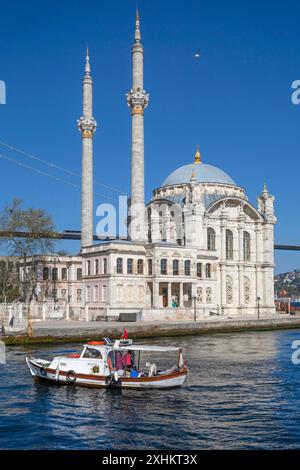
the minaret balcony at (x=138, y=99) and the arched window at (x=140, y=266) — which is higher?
the minaret balcony at (x=138, y=99)

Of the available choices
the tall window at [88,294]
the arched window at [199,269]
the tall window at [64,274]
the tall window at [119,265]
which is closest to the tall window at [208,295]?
the arched window at [199,269]

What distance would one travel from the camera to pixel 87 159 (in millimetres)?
70562

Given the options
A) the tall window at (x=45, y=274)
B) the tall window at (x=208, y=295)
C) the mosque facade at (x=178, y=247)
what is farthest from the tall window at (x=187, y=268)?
the tall window at (x=45, y=274)

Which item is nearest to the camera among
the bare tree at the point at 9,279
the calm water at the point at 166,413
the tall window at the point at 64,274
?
the calm water at the point at 166,413

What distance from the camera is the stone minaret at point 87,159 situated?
230 feet

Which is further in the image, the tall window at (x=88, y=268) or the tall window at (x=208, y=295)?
the tall window at (x=208, y=295)

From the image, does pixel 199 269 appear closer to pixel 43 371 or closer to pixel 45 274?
pixel 45 274

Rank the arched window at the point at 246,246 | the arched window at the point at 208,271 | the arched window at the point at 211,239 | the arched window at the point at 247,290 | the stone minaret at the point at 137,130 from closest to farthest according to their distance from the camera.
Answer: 1. the stone minaret at the point at 137,130
2. the arched window at the point at 208,271
3. the arched window at the point at 211,239
4. the arched window at the point at 247,290
5. the arched window at the point at 246,246

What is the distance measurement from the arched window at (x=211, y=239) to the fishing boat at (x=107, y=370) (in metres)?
46.4

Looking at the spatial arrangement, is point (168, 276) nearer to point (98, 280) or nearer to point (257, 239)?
point (98, 280)

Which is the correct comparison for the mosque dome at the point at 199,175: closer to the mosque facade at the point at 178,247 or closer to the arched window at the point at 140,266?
the mosque facade at the point at 178,247

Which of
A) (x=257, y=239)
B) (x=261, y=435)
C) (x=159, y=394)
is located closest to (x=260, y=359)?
(x=159, y=394)

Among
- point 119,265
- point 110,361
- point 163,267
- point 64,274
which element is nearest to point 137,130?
point 119,265

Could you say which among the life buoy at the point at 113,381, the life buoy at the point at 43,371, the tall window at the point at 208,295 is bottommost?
the life buoy at the point at 113,381
